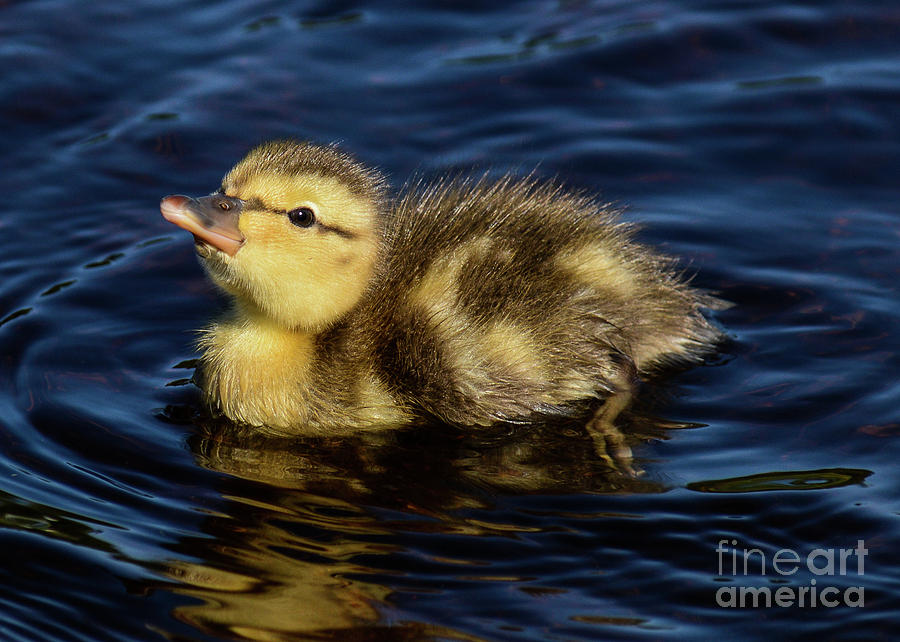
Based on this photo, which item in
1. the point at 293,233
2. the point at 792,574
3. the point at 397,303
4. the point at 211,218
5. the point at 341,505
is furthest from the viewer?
the point at 397,303

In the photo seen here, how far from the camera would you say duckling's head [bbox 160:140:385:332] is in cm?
557

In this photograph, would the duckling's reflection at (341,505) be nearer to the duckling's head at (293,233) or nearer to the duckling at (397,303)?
the duckling at (397,303)

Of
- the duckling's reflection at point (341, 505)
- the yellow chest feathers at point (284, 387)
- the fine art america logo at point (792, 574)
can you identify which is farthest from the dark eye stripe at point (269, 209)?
the fine art america logo at point (792, 574)

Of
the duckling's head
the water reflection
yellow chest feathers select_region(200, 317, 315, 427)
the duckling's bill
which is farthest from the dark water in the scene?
the duckling's bill

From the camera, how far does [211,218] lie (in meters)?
5.49

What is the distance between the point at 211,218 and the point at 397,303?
0.81 m

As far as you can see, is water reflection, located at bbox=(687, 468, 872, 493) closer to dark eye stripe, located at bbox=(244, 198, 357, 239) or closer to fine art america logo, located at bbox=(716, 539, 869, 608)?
fine art america logo, located at bbox=(716, 539, 869, 608)

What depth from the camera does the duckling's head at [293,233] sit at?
5.57 m

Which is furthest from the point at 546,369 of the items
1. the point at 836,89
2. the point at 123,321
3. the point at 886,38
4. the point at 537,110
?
the point at 886,38

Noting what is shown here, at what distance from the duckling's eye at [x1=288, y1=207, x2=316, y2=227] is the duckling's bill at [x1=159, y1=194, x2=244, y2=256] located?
206mm

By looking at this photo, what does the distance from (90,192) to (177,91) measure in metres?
1.27

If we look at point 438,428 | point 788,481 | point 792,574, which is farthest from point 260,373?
point 792,574

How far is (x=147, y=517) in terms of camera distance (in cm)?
508

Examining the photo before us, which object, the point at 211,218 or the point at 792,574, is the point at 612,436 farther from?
the point at 211,218
